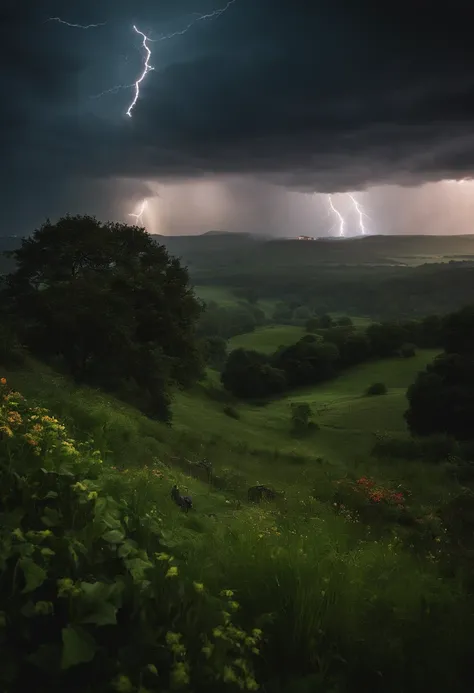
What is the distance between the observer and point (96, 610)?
3.47m

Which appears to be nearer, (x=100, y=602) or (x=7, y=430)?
(x=100, y=602)

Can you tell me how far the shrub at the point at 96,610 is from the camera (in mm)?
3299

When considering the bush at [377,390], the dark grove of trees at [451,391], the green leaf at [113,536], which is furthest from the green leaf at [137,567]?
the bush at [377,390]

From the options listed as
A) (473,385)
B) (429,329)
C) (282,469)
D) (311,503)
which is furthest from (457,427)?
(429,329)

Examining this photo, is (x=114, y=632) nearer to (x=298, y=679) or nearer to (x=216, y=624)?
(x=216, y=624)

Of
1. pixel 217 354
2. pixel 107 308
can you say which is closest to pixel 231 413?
pixel 107 308

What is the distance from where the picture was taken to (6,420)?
5.93 metres

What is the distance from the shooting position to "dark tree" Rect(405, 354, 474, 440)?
1731 inches

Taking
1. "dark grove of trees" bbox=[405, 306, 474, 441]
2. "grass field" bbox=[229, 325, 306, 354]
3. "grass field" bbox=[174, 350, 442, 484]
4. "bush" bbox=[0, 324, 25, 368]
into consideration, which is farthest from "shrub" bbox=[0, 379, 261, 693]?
"grass field" bbox=[229, 325, 306, 354]

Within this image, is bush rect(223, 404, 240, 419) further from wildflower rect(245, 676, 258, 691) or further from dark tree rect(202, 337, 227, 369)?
dark tree rect(202, 337, 227, 369)

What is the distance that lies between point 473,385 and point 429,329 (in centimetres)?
5836

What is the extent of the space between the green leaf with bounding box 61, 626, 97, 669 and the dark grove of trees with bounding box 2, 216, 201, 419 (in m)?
23.8

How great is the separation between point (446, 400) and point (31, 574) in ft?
153

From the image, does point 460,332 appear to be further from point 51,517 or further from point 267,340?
point 267,340
